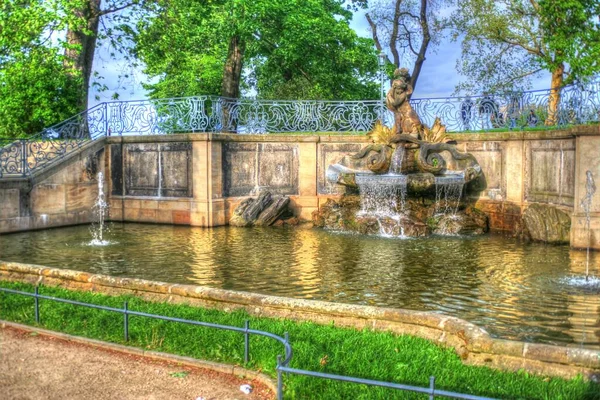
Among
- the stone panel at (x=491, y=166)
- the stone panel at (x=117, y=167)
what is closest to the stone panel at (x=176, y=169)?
the stone panel at (x=117, y=167)

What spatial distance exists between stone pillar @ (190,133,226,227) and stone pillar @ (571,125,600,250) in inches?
357

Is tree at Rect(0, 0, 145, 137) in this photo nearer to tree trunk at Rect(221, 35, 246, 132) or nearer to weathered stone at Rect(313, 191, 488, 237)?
tree trunk at Rect(221, 35, 246, 132)

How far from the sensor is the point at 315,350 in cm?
601

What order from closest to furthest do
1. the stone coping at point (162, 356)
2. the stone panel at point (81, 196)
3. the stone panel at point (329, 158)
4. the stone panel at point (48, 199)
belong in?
1. the stone coping at point (162, 356)
2. the stone panel at point (48, 199)
3. the stone panel at point (81, 196)
4. the stone panel at point (329, 158)

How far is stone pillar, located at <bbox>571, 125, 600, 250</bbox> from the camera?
12609 mm

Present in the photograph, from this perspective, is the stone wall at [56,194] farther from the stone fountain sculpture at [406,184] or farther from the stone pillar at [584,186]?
the stone pillar at [584,186]

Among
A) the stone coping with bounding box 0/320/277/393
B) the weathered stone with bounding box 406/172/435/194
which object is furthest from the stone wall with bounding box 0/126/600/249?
the stone coping with bounding box 0/320/277/393

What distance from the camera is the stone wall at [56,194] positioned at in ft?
52.7

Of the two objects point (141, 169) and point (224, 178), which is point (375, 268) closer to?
point (224, 178)

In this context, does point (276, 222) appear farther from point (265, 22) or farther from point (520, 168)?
point (265, 22)

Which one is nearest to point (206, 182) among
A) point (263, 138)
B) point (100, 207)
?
point (263, 138)

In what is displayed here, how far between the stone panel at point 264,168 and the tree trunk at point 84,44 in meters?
6.94

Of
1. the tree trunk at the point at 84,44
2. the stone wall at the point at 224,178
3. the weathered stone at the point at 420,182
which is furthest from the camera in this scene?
the tree trunk at the point at 84,44

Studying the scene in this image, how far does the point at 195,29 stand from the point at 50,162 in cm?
968
